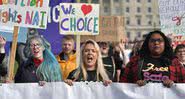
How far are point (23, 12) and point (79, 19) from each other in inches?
54.2

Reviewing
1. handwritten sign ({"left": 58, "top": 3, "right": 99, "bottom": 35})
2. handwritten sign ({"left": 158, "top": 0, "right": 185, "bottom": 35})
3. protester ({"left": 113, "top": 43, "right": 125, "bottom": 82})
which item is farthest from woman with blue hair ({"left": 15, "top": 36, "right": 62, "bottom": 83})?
handwritten sign ({"left": 158, "top": 0, "right": 185, "bottom": 35})

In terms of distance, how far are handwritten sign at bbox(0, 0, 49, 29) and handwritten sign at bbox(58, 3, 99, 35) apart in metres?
1.16

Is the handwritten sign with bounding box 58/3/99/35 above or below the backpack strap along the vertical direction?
above

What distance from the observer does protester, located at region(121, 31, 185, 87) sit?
4.96m

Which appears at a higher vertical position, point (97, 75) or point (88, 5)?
point (88, 5)

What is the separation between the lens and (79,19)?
23.6 feet

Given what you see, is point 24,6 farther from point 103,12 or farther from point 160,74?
point 103,12

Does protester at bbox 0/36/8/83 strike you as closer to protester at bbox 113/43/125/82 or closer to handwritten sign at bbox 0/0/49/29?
handwritten sign at bbox 0/0/49/29

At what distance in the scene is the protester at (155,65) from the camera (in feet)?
16.3

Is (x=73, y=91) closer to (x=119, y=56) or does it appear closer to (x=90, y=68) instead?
(x=90, y=68)

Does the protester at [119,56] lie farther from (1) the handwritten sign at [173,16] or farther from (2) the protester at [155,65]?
(2) the protester at [155,65]

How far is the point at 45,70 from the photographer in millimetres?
5375

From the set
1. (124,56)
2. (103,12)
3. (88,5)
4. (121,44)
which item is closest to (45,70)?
(88,5)

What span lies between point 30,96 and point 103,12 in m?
85.9
